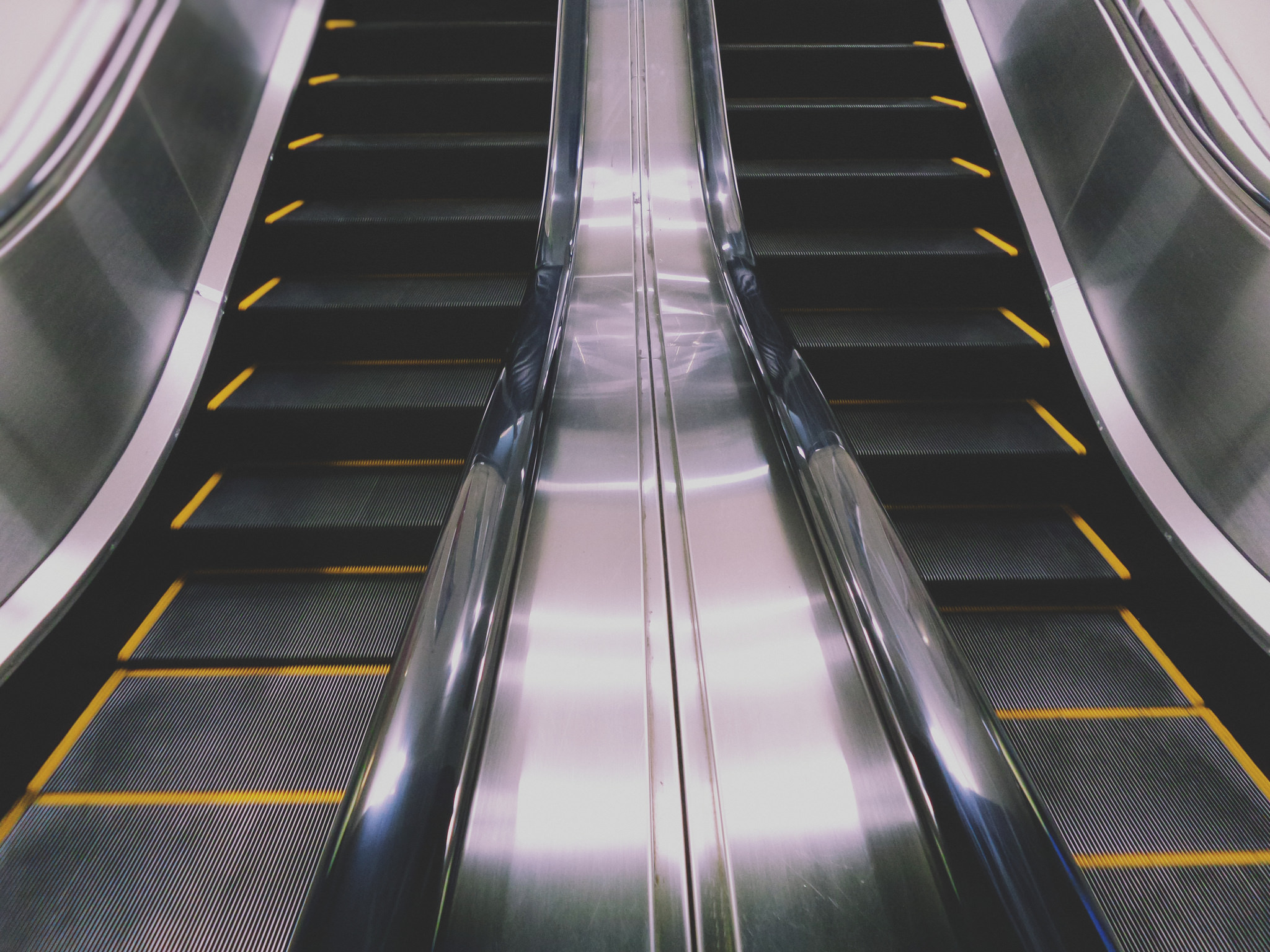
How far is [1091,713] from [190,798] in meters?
2.32

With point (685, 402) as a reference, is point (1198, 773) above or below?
below

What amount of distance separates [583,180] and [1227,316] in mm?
2324

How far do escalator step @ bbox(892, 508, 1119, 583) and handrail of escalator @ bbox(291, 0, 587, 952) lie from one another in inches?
48.8

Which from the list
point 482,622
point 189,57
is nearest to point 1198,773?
point 482,622

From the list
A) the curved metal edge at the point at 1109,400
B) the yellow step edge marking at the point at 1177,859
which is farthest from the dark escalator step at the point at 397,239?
the yellow step edge marking at the point at 1177,859

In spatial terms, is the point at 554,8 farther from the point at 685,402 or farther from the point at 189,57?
the point at 685,402

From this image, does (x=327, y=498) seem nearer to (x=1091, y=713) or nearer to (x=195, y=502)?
(x=195, y=502)

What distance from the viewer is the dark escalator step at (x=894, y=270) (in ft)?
9.12

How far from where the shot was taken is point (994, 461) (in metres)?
2.37

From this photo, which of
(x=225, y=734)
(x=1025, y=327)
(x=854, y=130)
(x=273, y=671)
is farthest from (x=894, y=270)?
→ (x=225, y=734)

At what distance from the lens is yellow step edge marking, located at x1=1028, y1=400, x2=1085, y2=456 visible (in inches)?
92.4

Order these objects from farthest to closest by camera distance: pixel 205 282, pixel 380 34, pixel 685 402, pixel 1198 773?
1. pixel 380 34
2. pixel 205 282
3. pixel 685 402
4. pixel 1198 773

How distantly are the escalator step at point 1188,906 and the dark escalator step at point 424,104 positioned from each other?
11.2ft

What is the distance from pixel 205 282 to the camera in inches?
94.7
